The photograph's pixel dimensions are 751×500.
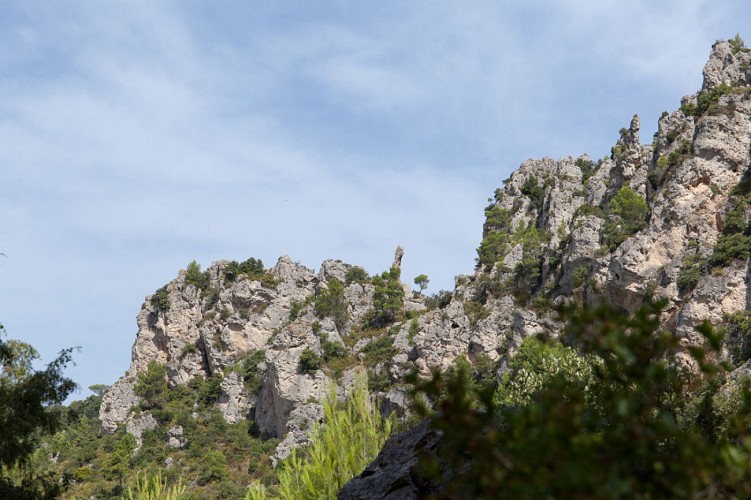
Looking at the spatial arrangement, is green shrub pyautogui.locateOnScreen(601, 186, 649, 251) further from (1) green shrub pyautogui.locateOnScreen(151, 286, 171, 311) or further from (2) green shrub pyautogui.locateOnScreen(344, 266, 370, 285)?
(1) green shrub pyautogui.locateOnScreen(151, 286, 171, 311)

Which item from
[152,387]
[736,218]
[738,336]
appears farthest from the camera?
[152,387]

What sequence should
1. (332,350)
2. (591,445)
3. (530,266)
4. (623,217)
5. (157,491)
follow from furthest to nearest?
(332,350)
(530,266)
(623,217)
(157,491)
(591,445)

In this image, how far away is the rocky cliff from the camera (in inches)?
2591

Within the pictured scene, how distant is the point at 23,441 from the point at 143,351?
96.7 metres

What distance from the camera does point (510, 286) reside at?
91312mm

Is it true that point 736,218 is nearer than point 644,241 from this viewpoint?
Yes

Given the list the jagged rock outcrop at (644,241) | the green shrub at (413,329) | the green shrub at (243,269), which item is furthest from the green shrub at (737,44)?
the green shrub at (243,269)

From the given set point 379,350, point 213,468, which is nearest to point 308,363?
point 379,350

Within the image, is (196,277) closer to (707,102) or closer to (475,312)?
(475,312)

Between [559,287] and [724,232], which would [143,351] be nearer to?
[559,287]

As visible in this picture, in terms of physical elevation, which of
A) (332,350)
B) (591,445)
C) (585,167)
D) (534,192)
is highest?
(585,167)

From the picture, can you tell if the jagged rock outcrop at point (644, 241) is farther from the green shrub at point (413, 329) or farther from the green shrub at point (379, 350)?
the green shrub at point (379, 350)

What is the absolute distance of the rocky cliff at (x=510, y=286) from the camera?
216ft

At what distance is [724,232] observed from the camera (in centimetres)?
6419
